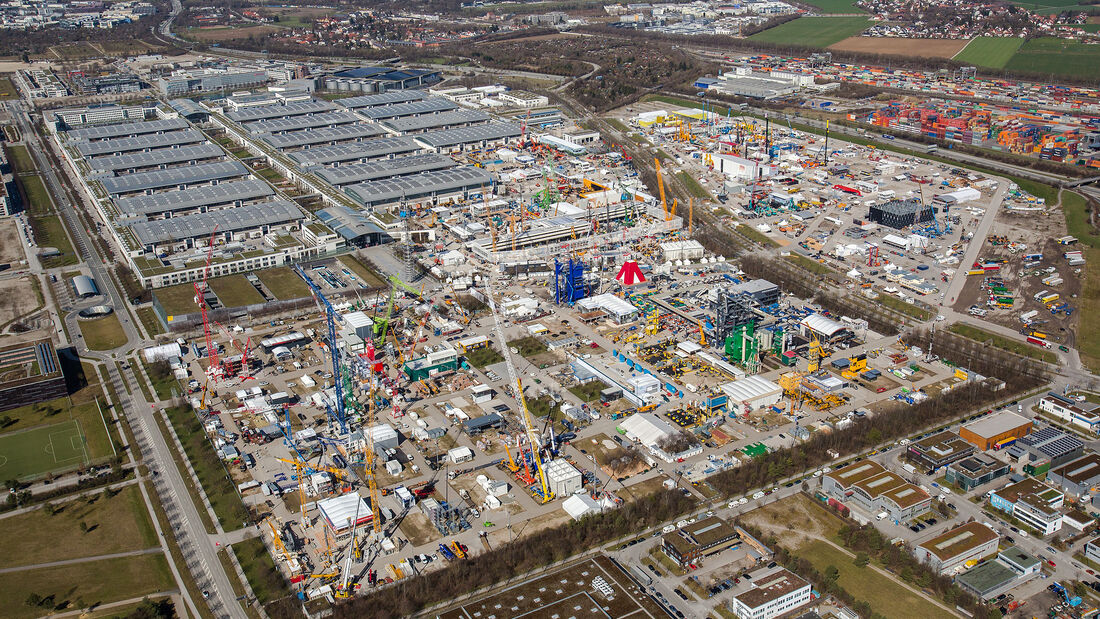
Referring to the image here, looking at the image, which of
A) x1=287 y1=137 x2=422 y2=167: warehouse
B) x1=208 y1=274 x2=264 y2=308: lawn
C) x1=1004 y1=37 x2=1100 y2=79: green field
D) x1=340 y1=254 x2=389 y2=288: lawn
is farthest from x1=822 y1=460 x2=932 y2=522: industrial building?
x1=1004 y1=37 x2=1100 y2=79: green field

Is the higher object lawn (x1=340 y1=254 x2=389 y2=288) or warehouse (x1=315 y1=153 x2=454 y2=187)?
warehouse (x1=315 y1=153 x2=454 y2=187)

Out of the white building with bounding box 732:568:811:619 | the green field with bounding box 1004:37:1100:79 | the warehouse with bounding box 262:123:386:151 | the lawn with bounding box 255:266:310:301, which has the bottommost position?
the white building with bounding box 732:568:811:619

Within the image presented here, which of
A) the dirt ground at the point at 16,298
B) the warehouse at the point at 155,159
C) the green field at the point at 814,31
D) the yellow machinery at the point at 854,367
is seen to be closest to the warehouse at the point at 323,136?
the warehouse at the point at 155,159

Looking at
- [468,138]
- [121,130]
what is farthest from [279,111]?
[468,138]

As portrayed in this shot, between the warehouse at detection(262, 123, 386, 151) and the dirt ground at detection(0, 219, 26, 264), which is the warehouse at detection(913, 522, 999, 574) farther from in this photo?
the warehouse at detection(262, 123, 386, 151)

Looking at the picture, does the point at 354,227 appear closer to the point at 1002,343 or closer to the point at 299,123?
the point at 299,123
